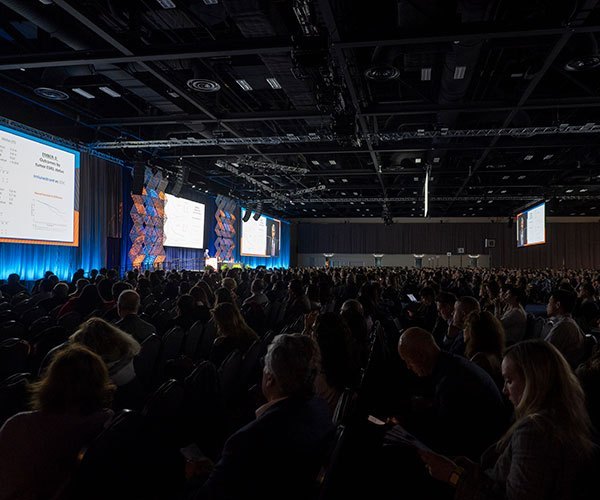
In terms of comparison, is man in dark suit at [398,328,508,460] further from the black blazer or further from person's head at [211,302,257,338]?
person's head at [211,302,257,338]

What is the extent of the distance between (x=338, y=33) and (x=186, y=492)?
665 centimetres

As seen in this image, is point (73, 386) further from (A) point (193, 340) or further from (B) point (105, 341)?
(A) point (193, 340)

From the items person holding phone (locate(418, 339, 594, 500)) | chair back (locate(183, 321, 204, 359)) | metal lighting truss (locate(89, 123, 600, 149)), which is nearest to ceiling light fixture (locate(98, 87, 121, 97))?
metal lighting truss (locate(89, 123, 600, 149))

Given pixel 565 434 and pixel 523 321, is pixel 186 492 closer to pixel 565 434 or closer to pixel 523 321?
pixel 565 434

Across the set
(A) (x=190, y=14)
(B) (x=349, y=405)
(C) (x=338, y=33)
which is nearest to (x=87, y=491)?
(B) (x=349, y=405)

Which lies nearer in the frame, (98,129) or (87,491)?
(87,491)

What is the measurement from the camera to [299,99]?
1056cm

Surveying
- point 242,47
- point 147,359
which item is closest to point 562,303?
point 147,359

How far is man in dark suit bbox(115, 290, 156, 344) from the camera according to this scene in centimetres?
475

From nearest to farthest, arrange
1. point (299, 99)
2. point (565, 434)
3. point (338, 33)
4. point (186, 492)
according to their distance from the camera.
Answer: point (565, 434) → point (186, 492) → point (338, 33) → point (299, 99)

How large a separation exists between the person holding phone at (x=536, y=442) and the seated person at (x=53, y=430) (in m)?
1.47

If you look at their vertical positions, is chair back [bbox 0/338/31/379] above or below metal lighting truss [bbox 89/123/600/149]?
below

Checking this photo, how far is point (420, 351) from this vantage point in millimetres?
2963

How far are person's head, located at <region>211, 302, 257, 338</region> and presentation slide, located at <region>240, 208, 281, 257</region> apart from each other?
73.7 feet
